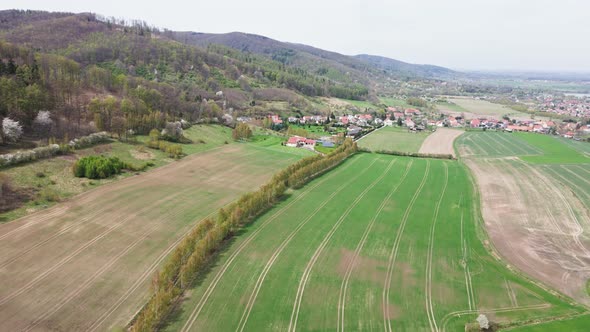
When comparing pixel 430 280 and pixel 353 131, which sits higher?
pixel 353 131

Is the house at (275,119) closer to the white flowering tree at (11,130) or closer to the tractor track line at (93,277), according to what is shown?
the white flowering tree at (11,130)

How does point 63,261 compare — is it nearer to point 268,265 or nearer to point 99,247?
point 99,247

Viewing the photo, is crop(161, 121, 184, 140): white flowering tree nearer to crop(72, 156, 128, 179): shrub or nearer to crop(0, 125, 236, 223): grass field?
crop(0, 125, 236, 223): grass field

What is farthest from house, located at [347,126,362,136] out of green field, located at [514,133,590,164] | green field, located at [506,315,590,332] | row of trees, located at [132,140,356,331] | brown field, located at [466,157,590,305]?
green field, located at [506,315,590,332]

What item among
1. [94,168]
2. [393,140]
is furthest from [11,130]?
[393,140]

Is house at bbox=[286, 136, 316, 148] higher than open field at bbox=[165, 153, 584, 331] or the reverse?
higher

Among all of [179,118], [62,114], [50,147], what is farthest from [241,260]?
[179,118]
